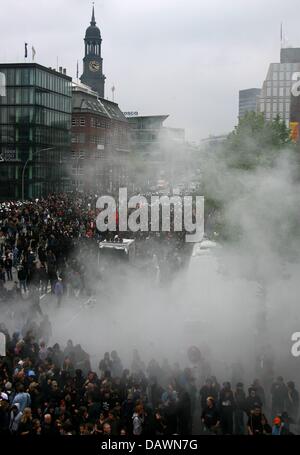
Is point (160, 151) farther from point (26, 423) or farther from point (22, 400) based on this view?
point (26, 423)

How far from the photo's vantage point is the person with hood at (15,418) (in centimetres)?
846

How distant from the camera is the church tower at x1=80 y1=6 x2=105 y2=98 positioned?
130 m

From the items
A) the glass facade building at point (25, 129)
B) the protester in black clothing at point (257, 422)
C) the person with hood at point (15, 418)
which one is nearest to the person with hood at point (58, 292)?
the person with hood at point (15, 418)

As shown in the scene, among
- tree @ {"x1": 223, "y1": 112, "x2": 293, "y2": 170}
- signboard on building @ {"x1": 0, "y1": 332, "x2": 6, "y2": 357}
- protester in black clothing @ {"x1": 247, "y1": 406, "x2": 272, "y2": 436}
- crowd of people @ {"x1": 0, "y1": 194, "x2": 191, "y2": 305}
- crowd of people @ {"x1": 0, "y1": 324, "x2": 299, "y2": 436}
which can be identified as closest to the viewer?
crowd of people @ {"x1": 0, "y1": 324, "x2": 299, "y2": 436}

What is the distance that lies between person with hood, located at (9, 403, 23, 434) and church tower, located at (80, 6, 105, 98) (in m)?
124

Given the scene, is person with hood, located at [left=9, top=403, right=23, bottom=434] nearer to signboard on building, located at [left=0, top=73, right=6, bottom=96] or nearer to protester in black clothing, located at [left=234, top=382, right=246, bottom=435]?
protester in black clothing, located at [left=234, top=382, right=246, bottom=435]

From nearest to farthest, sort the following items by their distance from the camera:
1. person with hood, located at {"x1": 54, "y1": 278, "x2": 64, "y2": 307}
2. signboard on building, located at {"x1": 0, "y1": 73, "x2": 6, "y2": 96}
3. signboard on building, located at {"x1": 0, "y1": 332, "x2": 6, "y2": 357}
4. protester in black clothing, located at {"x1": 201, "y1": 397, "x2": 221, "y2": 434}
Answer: protester in black clothing, located at {"x1": 201, "y1": 397, "x2": 221, "y2": 434}, signboard on building, located at {"x1": 0, "y1": 332, "x2": 6, "y2": 357}, person with hood, located at {"x1": 54, "y1": 278, "x2": 64, "y2": 307}, signboard on building, located at {"x1": 0, "y1": 73, "x2": 6, "y2": 96}

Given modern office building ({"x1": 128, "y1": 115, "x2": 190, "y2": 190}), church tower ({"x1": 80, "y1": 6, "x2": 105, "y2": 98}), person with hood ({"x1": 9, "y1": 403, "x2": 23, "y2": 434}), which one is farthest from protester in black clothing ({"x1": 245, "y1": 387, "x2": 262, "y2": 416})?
church tower ({"x1": 80, "y1": 6, "x2": 105, "y2": 98})

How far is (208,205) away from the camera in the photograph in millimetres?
16734

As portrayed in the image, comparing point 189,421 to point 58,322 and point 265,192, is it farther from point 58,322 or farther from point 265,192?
point 58,322

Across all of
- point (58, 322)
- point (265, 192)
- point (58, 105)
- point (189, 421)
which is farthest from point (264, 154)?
point (58, 105)

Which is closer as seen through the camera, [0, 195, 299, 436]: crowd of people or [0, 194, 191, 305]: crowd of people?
[0, 195, 299, 436]: crowd of people

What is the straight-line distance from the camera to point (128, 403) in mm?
8812

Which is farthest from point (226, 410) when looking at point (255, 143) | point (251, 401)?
point (255, 143)
